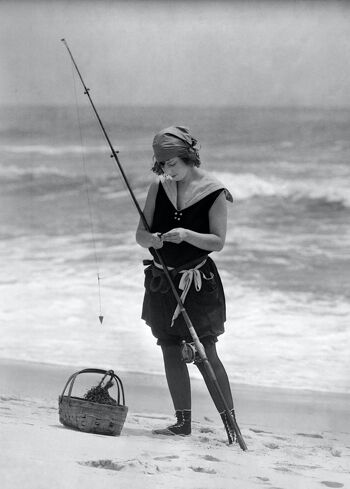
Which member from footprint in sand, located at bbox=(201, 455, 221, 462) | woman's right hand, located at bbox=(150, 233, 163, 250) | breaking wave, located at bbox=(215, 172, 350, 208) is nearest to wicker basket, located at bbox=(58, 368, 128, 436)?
footprint in sand, located at bbox=(201, 455, 221, 462)

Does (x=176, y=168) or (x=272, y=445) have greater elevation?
(x=176, y=168)

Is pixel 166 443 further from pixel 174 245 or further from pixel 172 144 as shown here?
pixel 172 144

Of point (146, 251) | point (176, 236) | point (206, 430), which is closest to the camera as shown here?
point (176, 236)

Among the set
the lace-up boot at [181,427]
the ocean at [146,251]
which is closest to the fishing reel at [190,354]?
the lace-up boot at [181,427]

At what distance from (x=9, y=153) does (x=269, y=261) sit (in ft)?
5.54

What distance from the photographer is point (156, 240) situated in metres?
3.21

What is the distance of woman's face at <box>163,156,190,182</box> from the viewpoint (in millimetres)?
3275

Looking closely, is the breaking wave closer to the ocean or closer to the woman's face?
the ocean

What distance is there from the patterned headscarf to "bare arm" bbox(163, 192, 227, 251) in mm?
A: 210

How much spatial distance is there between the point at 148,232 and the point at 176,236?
13 cm

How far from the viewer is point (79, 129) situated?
181 inches

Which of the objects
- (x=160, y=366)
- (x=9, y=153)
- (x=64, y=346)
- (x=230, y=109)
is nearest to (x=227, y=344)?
(x=160, y=366)

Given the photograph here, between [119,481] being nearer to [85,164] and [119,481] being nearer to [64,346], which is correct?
[64,346]

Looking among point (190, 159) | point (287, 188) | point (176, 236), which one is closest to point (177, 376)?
point (176, 236)
